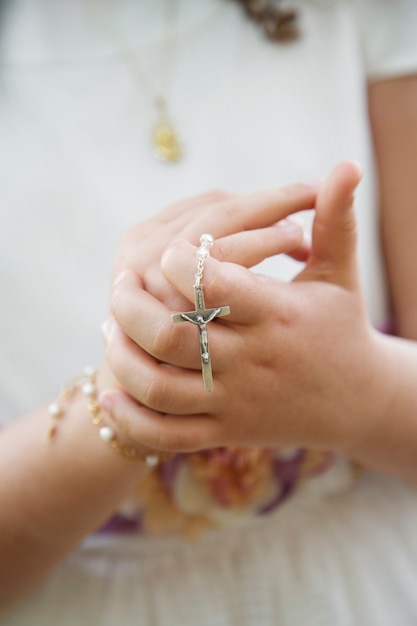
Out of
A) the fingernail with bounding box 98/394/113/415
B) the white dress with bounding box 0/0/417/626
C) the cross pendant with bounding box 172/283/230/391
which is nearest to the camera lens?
the cross pendant with bounding box 172/283/230/391

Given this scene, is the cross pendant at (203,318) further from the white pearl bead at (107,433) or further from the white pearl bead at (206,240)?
the white pearl bead at (107,433)

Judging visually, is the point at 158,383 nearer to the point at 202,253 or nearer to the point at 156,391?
the point at 156,391

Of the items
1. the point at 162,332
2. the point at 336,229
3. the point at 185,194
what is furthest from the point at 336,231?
the point at 185,194

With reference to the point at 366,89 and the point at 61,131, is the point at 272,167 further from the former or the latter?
the point at 61,131

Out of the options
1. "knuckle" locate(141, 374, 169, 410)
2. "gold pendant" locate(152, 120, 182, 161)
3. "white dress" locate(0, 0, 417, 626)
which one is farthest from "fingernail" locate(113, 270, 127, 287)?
"gold pendant" locate(152, 120, 182, 161)

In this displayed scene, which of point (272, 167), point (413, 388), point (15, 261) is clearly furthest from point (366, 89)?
point (15, 261)

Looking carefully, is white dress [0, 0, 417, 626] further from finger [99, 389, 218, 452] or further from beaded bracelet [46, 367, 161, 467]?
finger [99, 389, 218, 452]
